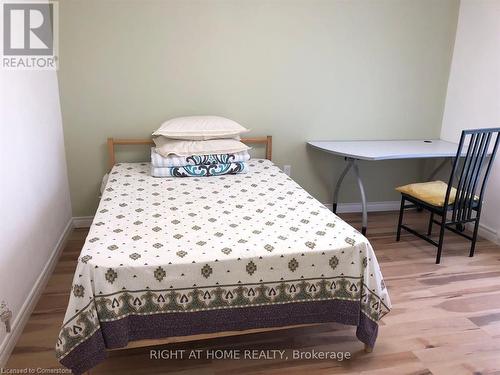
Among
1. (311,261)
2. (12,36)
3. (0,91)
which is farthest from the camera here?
(12,36)

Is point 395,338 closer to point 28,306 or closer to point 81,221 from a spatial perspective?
point 28,306

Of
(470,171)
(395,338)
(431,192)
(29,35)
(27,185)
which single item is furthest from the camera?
(431,192)

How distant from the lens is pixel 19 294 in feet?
7.35

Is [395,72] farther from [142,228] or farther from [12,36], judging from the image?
[12,36]

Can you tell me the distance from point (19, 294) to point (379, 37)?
336 centimetres

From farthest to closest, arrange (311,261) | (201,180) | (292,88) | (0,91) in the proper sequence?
(292,88) → (201,180) → (0,91) → (311,261)

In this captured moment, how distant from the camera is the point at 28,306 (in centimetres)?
234

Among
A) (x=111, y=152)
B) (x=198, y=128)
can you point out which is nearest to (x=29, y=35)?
(x=111, y=152)

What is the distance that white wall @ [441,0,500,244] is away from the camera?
334cm

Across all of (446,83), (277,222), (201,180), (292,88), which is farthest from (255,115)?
(446,83)

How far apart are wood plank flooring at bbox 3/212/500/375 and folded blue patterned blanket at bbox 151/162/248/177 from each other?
920 mm

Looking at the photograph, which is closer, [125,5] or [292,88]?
[125,5]

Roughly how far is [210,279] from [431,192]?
6.76 ft

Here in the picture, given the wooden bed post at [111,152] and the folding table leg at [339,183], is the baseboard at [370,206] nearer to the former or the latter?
the folding table leg at [339,183]
